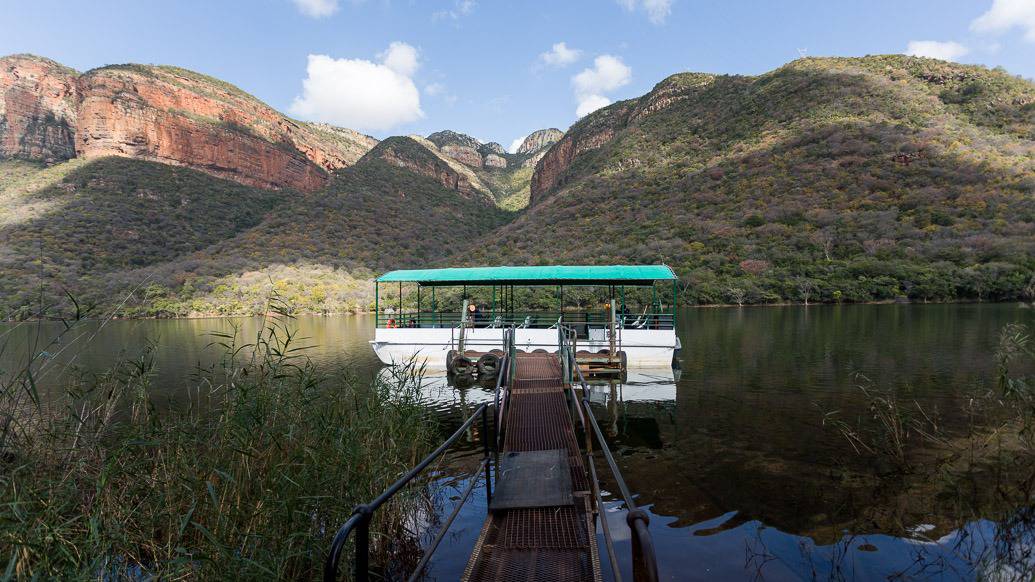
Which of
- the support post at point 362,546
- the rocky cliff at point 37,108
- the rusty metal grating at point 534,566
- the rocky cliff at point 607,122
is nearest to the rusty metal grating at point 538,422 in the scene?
the rusty metal grating at point 534,566

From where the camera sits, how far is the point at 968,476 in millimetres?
6324

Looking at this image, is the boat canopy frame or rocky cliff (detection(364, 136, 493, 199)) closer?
the boat canopy frame

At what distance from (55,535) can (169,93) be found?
376 feet

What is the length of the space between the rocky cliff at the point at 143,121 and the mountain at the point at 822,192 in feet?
215

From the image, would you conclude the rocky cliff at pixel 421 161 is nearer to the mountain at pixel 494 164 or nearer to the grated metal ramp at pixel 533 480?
the mountain at pixel 494 164

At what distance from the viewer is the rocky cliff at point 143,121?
7669cm

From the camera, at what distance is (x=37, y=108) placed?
8019cm

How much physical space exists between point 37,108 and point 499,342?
110 meters

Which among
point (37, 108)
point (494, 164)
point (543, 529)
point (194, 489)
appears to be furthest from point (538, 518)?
point (494, 164)

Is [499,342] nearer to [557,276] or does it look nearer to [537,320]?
[537,320]

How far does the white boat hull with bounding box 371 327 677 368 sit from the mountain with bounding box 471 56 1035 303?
91.0ft

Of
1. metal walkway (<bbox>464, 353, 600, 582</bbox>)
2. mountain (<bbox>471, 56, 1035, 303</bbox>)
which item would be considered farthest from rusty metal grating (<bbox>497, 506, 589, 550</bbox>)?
mountain (<bbox>471, 56, 1035, 303</bbox>)

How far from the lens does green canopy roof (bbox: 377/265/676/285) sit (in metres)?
15.2

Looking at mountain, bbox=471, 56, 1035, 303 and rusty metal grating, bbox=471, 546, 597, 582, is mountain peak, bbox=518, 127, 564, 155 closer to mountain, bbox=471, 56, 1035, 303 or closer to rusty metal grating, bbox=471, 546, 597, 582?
mountain, bbox=471, 56, 1035, 303
